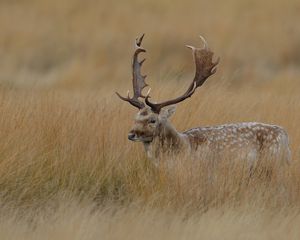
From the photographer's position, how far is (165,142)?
831 centimetres

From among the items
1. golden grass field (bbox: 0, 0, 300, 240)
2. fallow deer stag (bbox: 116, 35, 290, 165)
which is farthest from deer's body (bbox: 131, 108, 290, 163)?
golden grass field (bbox: 0, 0, 300, 240)

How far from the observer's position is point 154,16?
20500 millimetres

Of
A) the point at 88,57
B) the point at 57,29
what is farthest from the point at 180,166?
the point at 57,29

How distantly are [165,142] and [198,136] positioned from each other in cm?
31

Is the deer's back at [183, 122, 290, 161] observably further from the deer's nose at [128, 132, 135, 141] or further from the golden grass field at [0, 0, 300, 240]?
the deer's nose at [128, 132, 135, 141]

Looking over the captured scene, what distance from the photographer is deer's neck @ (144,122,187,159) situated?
27.1 feet

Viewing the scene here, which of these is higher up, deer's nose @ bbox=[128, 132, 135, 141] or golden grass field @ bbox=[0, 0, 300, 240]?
deer's nose @ bbox=[128, 132, 135, 141]

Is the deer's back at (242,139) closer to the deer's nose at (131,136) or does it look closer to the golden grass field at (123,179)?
the golden grass field at (123,179)

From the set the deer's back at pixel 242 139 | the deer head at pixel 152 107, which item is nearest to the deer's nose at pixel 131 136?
the deer head at pixel 152 107

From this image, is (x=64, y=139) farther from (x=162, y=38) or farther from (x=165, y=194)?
(x=162, y=38)

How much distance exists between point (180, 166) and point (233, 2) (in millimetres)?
13380

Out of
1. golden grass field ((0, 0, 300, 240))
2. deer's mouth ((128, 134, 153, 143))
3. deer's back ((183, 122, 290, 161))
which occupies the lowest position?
golden grass field ((0, 0, 300, 240))

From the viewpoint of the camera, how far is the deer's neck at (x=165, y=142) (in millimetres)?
8258

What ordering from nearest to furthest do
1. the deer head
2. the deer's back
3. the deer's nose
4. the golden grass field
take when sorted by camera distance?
1. the golden grass field
2. the deer's nose
3. the deer head
4. the deer's back
